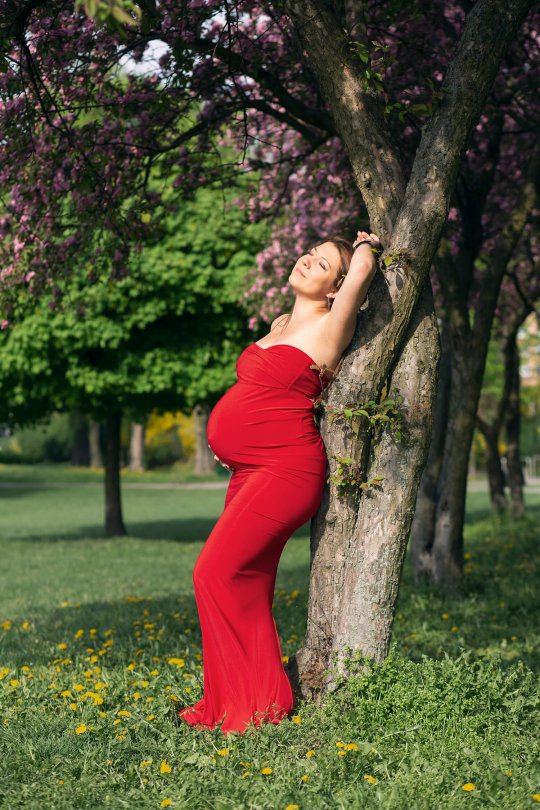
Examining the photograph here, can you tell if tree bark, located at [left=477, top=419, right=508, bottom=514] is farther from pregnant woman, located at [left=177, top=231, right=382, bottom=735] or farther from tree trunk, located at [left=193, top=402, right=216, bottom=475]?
tree trunk, located at [left=193, top=402, right=216, bottom=475]

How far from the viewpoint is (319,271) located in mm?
4652

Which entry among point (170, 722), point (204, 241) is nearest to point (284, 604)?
point (170, 722)

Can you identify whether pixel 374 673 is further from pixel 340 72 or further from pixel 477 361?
pixel 477 361

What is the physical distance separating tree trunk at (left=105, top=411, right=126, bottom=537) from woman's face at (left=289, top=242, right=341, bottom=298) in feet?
43.0

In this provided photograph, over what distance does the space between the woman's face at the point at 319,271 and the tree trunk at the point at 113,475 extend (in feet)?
43.0

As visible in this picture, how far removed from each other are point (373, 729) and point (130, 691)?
1.52 m

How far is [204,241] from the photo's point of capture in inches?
600

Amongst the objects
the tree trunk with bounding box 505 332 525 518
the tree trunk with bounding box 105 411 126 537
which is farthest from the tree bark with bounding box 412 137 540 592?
the tree trunk with bounding box 105 411 126 537

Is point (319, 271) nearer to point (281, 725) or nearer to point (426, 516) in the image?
point (281, 725)

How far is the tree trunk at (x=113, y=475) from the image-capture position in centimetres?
1811

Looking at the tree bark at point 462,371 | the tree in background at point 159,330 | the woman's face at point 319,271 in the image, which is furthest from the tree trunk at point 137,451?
the woman's face at point 319,271

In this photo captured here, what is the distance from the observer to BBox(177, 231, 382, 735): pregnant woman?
441 cm

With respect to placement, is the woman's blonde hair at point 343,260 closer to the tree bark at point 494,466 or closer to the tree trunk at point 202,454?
the tree bark at point 494,466

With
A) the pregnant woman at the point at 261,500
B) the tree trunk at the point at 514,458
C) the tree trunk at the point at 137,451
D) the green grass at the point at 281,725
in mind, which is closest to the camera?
the green grass at the point at 281,725
